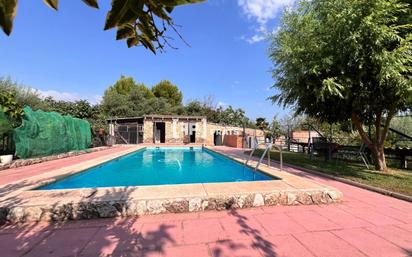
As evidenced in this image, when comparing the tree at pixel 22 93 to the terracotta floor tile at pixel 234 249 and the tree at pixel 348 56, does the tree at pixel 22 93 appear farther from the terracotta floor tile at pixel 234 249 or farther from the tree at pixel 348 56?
the terracotta floor tile at pixel 234 249

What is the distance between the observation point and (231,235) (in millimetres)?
3297

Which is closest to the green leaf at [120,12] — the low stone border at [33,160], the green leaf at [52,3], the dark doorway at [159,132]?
the green leaf at [52,3]

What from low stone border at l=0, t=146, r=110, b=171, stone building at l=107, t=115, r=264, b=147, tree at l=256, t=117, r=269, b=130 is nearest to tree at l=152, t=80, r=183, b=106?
tree at l=256, t=117, r=269, b=130

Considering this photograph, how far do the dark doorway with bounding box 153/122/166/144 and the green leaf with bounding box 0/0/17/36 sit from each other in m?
23.6

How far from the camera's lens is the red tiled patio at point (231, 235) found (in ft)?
9.50

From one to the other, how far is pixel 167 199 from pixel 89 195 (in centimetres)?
144

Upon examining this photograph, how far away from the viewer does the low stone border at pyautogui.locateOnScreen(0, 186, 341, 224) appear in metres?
3.82

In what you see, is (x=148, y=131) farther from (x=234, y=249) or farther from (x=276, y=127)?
(x=234, y=249)

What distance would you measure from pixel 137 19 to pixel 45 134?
11.0 meters

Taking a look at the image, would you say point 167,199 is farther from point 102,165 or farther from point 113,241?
point 102,165

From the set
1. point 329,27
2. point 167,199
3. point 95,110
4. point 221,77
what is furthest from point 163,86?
point 167,199

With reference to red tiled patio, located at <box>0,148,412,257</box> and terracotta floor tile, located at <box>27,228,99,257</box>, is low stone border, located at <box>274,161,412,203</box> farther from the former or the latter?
terracotta floor tile, located at <box>27,228,99,257</box>

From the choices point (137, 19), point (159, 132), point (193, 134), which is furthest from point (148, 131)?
point (137, 19)

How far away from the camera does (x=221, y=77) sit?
1144 inches
